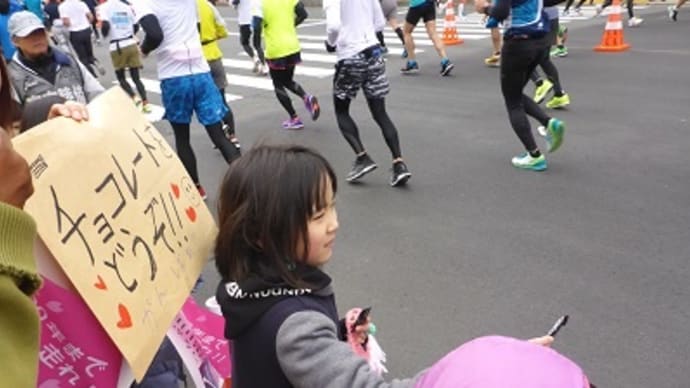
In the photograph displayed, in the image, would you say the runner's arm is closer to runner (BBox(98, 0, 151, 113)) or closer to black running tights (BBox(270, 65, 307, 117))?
black running tights (BBox(270, 65, 307, 117))

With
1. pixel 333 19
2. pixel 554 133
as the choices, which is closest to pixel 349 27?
pixel 333 19

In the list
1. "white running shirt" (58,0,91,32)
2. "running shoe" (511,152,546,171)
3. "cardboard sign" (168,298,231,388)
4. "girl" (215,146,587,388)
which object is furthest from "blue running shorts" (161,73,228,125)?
"white running shirt" (58,0,91,32)

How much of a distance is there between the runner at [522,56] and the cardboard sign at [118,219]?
Result: 149 inches

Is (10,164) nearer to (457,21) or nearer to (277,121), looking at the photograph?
(277,121)

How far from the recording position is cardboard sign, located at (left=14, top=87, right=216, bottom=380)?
1.22 m

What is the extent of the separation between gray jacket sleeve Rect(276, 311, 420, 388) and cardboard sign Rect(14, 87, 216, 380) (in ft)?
0.93

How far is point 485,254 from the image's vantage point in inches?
148

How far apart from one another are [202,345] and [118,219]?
597 millimetres

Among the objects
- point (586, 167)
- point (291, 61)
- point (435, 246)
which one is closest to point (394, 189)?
point (435, 246)

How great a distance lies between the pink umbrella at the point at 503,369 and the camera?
91 centimetres

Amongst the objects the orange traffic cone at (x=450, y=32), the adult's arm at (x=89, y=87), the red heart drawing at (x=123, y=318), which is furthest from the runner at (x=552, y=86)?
the red heart drawing at (x=123, y=318)

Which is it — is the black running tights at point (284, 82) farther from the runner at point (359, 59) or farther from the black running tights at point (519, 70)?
the black running tights at point (519, 70)

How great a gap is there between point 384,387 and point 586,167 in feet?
13.9

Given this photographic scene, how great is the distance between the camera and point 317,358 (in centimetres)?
124
